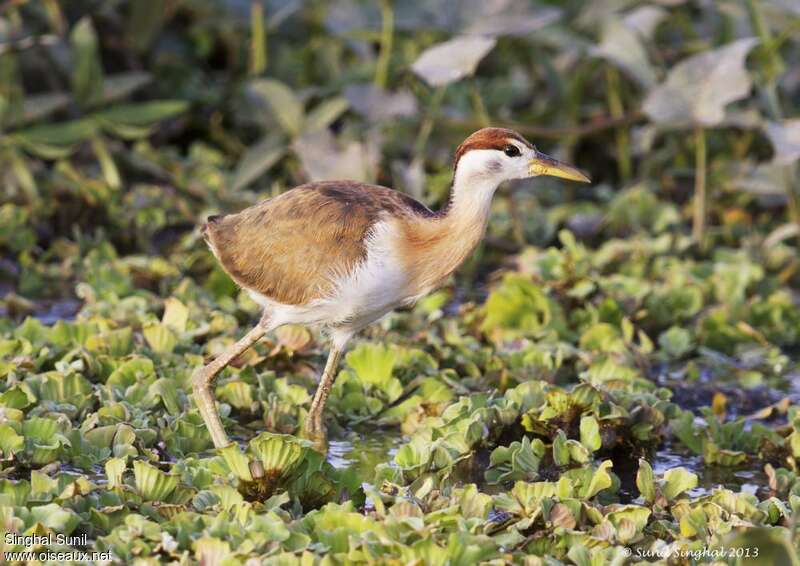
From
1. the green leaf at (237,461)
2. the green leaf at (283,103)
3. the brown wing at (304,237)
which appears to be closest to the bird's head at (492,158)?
the brown wing at (304,237)

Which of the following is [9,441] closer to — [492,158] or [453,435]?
[453,435]

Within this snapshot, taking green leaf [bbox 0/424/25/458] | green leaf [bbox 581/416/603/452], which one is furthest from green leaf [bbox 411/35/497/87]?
green leaf [bbox 0/424/25/458]

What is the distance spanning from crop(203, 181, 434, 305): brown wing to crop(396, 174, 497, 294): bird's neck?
0.41 ft

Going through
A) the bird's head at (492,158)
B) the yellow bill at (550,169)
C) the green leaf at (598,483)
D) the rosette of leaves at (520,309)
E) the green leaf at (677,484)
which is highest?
the bird's head at (492,158)

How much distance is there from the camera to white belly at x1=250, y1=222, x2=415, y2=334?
17.7 feet

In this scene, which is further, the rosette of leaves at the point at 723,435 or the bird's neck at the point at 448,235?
the rosette of leaves at the point at 723,435

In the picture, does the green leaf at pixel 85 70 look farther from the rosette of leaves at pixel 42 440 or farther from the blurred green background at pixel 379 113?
the rosette of leaves at pixel 42 440

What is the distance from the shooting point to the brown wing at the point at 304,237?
546cm

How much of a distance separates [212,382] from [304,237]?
0.71 meters

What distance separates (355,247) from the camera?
5.42 metres

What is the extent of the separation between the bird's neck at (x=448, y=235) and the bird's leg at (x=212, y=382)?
701mm

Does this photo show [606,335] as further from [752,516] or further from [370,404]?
[752,516]

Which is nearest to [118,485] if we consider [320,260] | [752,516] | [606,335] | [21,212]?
[320,260]

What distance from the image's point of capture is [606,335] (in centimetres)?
686
